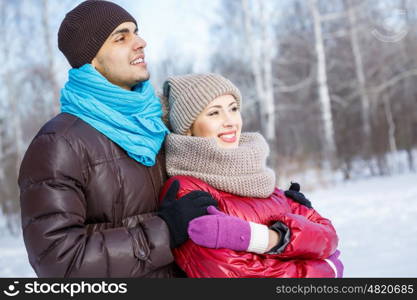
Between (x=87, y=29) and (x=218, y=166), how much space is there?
922mm

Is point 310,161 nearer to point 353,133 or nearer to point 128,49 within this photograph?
point 353,133

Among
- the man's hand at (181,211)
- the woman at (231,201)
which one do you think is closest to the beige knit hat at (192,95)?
the woman at (231,201)

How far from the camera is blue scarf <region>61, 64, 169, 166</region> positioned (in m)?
1.96

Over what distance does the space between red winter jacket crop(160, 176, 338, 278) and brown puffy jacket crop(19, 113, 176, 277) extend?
0.46 feet

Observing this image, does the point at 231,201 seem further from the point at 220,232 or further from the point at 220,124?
the point at 220,124

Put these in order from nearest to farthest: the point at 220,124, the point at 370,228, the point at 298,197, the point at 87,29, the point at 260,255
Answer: the point at 260,255, the point at 87,29, the point at 220,124, the point at 298,197, the point at 370,228

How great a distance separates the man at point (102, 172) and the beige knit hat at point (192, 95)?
0.12m

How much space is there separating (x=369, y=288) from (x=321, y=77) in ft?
33.0

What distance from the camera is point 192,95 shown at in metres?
2.25

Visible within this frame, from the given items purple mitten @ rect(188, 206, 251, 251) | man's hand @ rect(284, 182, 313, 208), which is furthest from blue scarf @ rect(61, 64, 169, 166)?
man's hand @ rect(284, 182, 313, 208)

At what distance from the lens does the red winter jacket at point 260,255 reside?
1.87 metres

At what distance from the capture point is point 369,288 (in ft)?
7.45

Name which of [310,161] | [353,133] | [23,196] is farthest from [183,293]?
[353,133]

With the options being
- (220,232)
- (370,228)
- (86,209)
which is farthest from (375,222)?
(86,209)
